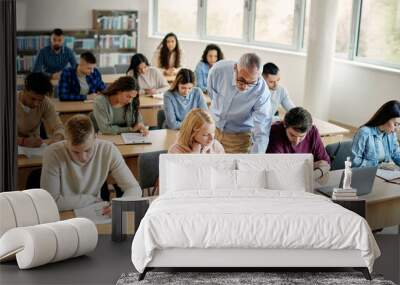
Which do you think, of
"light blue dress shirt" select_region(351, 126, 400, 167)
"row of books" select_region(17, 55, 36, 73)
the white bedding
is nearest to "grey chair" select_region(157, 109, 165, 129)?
"light blue dress shirt" select_region(351, 126, 400, 167)

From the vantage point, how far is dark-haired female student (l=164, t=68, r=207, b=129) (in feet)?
23.0

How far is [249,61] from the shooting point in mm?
6180

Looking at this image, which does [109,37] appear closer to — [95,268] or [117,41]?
[117,41]

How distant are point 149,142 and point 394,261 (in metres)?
2.33

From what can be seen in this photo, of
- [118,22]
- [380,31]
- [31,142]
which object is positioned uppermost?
[380,31]

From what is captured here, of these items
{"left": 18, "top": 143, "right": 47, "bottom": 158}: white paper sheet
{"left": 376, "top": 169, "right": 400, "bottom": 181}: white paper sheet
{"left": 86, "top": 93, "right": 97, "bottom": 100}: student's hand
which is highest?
{"left": 86, "top": 93, "right": 97, "bottom": 100}: student's hand

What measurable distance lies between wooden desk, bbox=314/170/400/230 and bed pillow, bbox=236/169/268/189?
1.88 ft

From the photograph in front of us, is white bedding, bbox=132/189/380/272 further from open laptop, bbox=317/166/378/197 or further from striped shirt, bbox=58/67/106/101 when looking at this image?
striped shirt, bbox=58/67/106/101

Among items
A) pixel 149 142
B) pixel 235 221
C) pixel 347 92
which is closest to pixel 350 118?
pixel 347 92

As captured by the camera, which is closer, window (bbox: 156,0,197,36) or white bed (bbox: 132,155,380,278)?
white bed (bbox: 132,155,380,278)

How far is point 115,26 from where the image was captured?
1188cm

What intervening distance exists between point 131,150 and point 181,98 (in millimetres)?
1165

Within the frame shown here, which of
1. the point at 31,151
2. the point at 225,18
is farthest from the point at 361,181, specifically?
the point at 225,18

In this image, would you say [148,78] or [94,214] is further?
[148,78]
